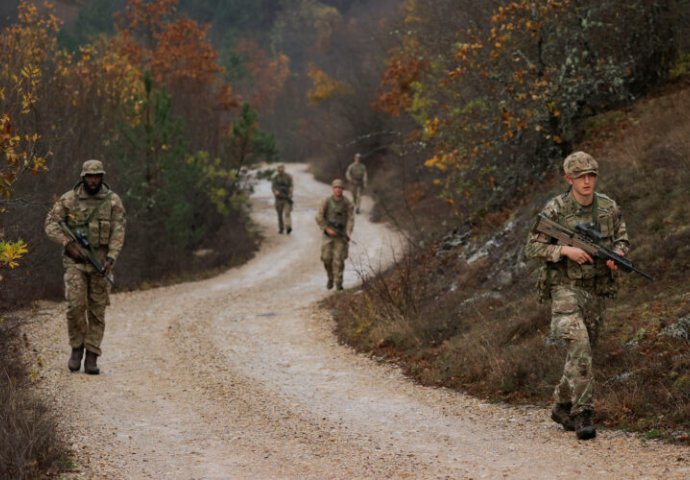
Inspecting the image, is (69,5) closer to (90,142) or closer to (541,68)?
(90,142)

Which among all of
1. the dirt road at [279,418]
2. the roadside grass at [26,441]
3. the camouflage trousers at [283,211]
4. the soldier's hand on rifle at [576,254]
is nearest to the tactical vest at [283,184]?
the camouflage trousers at [283,211]

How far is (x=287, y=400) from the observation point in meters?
9.09

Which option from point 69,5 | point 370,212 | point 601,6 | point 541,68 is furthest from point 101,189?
point 69,5

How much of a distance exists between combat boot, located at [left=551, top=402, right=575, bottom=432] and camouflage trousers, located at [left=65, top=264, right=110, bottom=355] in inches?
206

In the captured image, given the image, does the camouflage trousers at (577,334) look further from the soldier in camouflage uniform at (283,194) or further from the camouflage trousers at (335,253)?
the soldier in camouflage uniform at (283,194)

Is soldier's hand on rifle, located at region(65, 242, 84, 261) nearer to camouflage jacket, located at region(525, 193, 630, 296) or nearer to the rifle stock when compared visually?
camouflage jacket, located at region(525, 193, 630, 296)

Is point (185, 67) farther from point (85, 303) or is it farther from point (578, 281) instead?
point (578, 281)

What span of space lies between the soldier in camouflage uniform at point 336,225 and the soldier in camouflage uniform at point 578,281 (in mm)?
9679

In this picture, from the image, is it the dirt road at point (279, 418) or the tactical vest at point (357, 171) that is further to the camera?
the tactical vest at point (357, 171)

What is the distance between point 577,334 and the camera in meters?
7.02

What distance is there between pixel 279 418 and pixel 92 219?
3303mm

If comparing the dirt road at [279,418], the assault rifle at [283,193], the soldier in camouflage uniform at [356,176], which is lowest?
the dirt road at [279,418]

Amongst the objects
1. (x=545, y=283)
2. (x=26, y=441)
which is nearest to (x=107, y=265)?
(x=26, y=441)

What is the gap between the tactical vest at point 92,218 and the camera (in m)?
9.99
